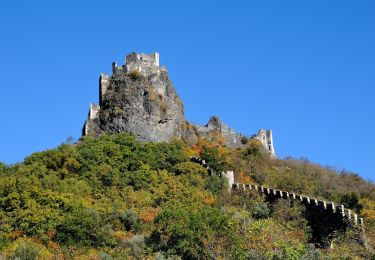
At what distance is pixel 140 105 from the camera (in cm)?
7650

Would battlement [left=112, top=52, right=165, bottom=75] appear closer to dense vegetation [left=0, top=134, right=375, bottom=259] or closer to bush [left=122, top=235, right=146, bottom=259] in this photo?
dense vegetation [left=0, top=134, right=375, bottom=259]

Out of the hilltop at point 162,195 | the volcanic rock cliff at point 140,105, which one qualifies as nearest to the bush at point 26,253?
the hilltop at point 162,195

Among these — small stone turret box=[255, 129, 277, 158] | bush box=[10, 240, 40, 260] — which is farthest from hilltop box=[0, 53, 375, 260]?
small stone turret box=[255, 129, 277, 158]

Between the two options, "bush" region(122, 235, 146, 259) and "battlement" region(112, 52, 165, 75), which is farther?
"battlement" region(112, 52, 165, 75)

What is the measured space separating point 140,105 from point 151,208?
720 inches

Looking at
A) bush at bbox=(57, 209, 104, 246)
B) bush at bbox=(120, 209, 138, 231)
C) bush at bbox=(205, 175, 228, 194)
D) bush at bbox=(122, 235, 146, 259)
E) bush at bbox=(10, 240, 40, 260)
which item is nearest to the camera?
bush at bbox=(10, 240, 40, 260)

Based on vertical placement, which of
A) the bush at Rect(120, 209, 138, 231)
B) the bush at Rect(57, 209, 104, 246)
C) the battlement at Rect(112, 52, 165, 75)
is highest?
the battlement at Rect(112, 52, 165, 75)

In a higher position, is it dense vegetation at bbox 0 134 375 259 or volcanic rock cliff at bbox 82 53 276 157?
volcanic rock cliff at bbox 82 53 276 157

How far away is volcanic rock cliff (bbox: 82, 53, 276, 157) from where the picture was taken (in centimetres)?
7550

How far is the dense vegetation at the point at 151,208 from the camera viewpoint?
Result: 1861 inches

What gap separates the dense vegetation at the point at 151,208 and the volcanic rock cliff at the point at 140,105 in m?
3.00

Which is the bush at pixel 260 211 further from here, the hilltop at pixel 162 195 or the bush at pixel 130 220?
the bush at pixel 130 220

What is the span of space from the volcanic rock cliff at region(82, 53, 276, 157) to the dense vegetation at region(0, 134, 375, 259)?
300 cm

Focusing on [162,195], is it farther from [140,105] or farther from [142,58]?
[142,58]
